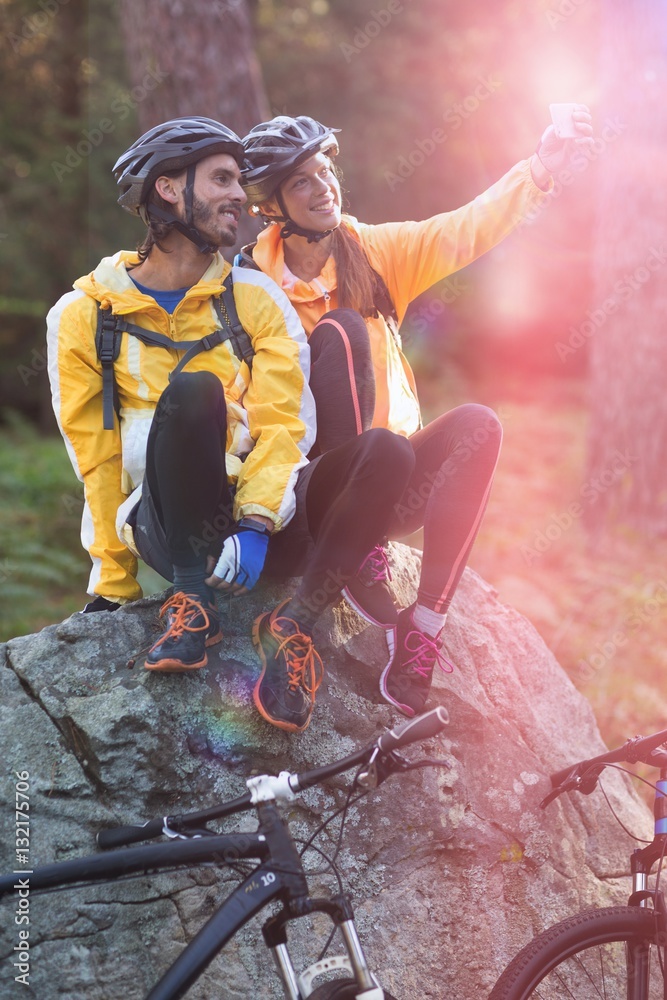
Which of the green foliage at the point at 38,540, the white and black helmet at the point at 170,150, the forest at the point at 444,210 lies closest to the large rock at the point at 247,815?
the white and black helmet at the point at 170,150

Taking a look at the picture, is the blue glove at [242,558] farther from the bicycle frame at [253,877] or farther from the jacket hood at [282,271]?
the jacket hood at [282,271]

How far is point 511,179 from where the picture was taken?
3.37 metres

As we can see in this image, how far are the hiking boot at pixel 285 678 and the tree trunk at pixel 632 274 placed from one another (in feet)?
12.7

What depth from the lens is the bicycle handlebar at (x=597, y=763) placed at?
286cm

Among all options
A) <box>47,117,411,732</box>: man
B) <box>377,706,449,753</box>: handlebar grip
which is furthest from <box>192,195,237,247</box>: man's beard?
<box>377,706,449,753</box>: handlebar grip

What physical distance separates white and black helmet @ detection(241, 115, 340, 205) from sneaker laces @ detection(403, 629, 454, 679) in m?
1.72

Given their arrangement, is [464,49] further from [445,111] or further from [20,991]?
[20,991]

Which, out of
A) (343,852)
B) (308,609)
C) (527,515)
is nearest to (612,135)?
(527,515)

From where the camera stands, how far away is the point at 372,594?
11.1ft

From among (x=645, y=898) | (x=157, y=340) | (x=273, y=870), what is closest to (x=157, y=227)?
(x=157, y=340)

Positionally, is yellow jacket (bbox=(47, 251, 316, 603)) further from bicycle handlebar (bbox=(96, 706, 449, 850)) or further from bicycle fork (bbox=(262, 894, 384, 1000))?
bicycle fork (bbox=(262, 894, 384, 1000))

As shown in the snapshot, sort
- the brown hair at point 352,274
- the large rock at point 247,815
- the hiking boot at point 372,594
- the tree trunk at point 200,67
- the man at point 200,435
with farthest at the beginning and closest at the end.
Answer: the tree trunk at point 200,67, the brown hair at point 352,274, the hiking boot at point 372,594, the man at point 200,435, the large rock at point 247,815

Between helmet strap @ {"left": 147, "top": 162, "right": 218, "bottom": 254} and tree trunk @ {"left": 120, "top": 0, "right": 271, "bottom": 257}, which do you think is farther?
tree trunk @ {"left": 120, "top": 0, "right": 271, "bottom": 257}

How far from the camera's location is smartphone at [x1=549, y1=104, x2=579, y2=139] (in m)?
3.18
